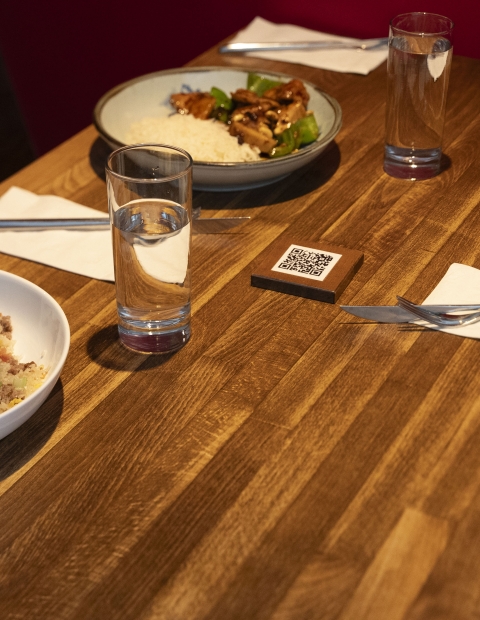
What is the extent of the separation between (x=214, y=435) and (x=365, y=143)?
0.87 metres

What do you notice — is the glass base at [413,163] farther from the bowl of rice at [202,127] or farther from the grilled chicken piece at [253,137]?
the grilled chicken piece at [253,137]

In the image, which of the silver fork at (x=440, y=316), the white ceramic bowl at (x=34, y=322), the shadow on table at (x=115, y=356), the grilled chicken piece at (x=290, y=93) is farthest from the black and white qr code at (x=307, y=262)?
the grilled chicken piece at (x=290, y=93)

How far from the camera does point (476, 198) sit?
4.53ft

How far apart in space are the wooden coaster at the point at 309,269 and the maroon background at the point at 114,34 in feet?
3.60

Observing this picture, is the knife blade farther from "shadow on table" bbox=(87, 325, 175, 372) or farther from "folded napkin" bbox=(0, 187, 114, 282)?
"shadow on table" bbox=(87, 325, 175, 372)

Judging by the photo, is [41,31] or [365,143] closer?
[365,143]

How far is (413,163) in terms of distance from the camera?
1.45m

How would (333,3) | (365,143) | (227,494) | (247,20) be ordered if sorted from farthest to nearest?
(247,20)
(333,3)
(365,143)
(227,494)

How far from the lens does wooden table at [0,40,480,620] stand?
0.75m

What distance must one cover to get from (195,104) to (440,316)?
0.77 meters

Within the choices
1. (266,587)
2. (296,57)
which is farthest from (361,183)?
(266,587)

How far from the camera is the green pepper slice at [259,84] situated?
5.48ft

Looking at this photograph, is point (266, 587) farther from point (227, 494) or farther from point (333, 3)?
point (333, 3)

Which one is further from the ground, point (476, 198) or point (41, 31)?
point (476, 198)
